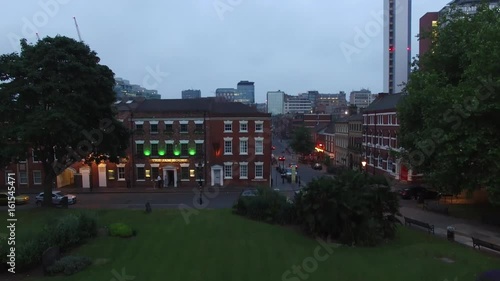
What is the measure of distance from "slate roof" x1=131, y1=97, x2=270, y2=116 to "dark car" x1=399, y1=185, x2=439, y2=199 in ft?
63.4

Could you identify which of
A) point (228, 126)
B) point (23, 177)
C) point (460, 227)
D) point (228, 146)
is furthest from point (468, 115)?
point (23, 177)

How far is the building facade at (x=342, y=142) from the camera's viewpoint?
2873 inches

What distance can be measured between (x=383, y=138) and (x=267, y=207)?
3218 cm

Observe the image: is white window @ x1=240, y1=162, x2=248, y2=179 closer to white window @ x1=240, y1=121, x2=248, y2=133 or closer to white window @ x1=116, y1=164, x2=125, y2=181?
white window @ x1=240, y1=121, x2=248, y2=133

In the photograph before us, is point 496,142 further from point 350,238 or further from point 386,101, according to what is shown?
point 386,101

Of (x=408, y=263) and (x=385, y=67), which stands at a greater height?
(x=385, y=67)

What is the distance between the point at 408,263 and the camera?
688 inches

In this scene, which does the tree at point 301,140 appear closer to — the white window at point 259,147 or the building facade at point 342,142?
the building facade at point 342,142

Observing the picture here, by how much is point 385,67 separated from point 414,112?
122 meters

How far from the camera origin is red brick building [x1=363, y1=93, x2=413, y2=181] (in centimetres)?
4872

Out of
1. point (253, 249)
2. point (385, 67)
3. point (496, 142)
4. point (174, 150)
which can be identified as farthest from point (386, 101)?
point (385, 67)

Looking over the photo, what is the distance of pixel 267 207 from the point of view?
26.3 m

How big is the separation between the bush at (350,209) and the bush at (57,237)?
1234 centimetres

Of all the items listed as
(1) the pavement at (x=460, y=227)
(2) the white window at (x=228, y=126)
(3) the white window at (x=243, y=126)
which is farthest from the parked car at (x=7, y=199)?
(1) the pavement at (x=460, y=227)
